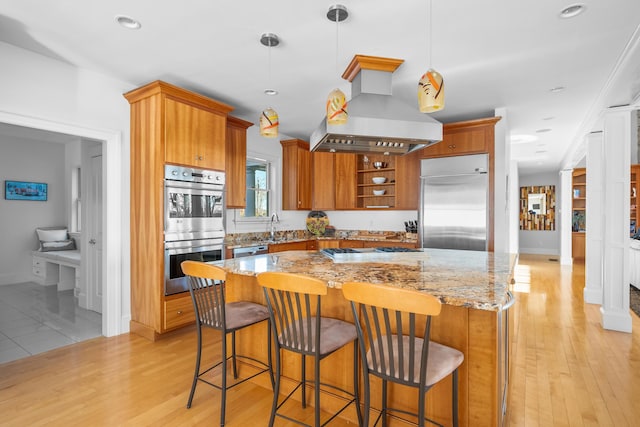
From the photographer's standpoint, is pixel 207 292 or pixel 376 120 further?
pixel 376 120

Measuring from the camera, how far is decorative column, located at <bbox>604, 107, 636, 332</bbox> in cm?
369

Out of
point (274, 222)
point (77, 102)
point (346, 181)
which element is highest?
point (77, 102)

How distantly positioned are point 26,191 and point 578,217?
1303 centimetres

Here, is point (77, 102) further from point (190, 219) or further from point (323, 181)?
point (323, 181)

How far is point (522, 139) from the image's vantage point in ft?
19.7

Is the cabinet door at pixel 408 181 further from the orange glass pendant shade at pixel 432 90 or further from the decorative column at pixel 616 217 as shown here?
the orange glass pendant shade at pixel 432 90

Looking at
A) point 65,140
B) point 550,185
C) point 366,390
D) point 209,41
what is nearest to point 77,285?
point 65,140

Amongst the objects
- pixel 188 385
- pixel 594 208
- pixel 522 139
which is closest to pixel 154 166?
pixel 188 385

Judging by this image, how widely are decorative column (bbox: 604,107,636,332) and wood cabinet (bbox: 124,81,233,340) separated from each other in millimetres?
4454

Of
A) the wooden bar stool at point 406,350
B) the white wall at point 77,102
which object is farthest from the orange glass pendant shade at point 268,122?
the white wall at point 77,102

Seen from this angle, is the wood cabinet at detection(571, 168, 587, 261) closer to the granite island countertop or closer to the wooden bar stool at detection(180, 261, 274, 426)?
the granite island countertop

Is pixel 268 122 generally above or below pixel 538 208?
above

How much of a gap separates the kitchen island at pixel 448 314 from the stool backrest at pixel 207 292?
18 cm

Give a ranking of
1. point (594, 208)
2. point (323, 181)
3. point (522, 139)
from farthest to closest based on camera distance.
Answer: point (522, 139)
point (323, 181)
point (594, 208)
